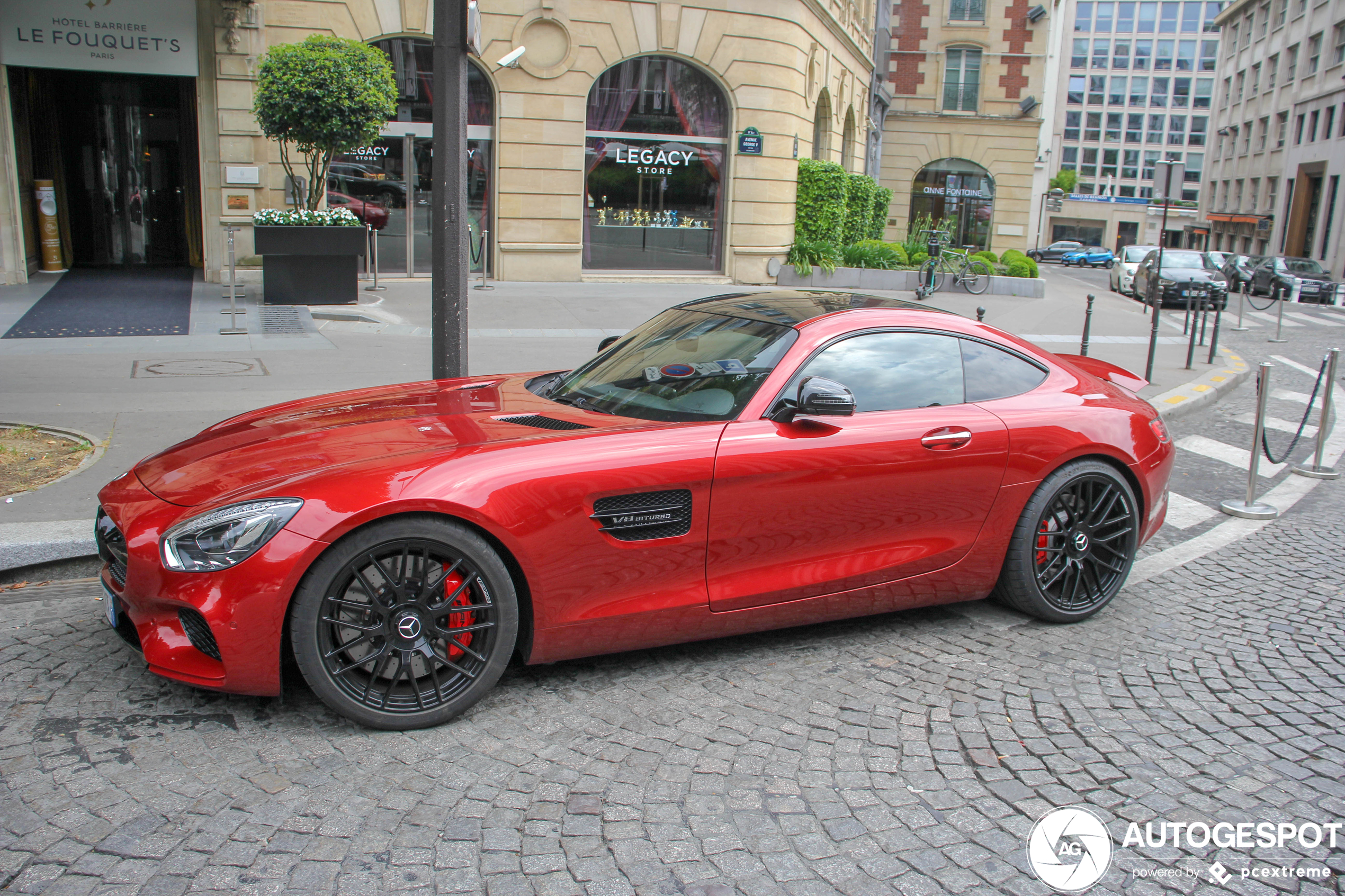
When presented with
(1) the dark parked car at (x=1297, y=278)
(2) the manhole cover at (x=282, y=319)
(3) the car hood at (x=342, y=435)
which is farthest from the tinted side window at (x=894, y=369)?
(1) the dark parked car at (x=1297, y=278)

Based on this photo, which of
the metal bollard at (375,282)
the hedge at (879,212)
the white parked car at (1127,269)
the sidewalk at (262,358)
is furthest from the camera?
the white parked car at (1127,269)

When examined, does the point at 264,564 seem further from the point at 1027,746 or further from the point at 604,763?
the point at 1027,746

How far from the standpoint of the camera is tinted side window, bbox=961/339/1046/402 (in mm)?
4695

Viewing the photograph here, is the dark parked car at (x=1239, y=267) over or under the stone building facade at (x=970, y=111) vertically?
under

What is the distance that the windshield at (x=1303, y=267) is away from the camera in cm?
3503

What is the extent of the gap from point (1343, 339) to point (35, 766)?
76.4 ft

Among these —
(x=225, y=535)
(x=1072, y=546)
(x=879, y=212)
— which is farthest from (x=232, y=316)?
(x=879, y=212)

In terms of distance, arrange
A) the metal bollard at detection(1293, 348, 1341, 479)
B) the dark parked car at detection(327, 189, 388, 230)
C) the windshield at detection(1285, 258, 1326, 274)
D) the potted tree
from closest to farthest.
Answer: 1. the metal bollard at detection(1293, 348, 1341, 479)
2. the potted tree
3. the dark parked car at detection(327, 189, 388, 230)
4. the windshield at detection(1285, 258, 1326, 274)

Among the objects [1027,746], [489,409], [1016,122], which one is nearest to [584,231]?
[489,409]

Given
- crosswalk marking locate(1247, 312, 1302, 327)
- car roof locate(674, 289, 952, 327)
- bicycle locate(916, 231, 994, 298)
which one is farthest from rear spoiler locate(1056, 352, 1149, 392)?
crosswalk marking locate(1247, 312, 1302, 327)

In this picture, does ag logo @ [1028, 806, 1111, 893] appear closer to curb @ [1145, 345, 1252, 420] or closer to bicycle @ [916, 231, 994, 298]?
curb @ [1145, 345, 1252, 420]

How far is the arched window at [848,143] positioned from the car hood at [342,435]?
2832cm

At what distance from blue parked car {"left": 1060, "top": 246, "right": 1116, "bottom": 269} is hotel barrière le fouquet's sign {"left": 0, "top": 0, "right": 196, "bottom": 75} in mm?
59574

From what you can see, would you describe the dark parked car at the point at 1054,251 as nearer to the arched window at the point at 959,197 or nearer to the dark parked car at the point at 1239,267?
the arched window at the point at 959,197
